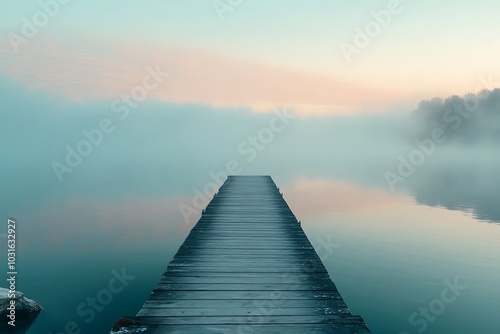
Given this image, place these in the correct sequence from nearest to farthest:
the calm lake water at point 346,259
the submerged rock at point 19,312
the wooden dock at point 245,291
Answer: the wooden dock at point 245,291, the submerged rock at point 19,312, the calm lake water at point 346,259

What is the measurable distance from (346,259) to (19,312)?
1117 cm

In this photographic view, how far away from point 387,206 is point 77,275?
851 inches

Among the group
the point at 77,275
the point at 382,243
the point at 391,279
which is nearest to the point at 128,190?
the point at 77,275

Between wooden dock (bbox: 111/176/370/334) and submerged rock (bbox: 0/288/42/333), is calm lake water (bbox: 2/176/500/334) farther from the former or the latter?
wooden dock (bbox: 111/176/370/334)

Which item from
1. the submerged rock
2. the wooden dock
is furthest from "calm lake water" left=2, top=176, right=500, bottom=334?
the wooden dock

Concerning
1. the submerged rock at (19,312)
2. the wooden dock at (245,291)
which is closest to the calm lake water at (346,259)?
the submerged rock at (19,312)

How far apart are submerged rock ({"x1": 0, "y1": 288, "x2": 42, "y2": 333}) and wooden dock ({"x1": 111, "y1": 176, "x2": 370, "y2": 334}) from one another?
4694 millimetres

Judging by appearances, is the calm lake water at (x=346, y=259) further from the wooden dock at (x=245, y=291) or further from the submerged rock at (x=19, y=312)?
the wooden dock at (x=245, y=291)

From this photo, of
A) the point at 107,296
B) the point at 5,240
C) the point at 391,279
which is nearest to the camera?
the point at 107,296

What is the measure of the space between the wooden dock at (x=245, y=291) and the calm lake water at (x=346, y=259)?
15.5ft

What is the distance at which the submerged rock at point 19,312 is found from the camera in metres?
8.80

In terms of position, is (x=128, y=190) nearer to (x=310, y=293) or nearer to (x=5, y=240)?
(x=5, y=240)

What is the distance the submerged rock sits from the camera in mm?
→ 8805

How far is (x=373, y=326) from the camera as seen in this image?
34.8 ft
